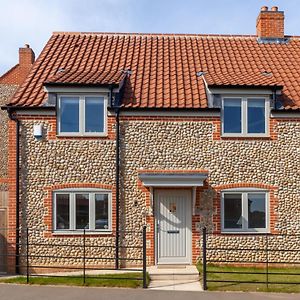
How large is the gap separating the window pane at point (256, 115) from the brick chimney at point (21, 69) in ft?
57.6

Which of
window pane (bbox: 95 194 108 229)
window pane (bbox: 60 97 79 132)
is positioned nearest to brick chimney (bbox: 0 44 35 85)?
window pane (bbox: 60 97 79 132)

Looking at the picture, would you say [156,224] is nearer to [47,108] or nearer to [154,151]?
[154,151]

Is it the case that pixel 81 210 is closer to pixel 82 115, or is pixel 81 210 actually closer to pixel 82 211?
pixel 82 211

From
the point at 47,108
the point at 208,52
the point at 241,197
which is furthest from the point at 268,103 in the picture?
the point at 47,108

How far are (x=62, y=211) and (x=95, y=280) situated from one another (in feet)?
9.67

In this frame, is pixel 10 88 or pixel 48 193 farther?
pixel 10 88

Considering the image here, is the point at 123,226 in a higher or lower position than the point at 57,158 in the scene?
lower

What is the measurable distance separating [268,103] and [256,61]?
3359mm

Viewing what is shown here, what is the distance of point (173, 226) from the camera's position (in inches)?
590

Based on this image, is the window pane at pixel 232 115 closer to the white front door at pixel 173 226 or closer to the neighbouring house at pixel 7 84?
the white front door at pixel 173 226

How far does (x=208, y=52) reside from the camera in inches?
739

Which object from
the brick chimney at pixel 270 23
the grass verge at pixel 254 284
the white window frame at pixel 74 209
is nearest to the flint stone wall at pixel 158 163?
the white window frame at pixel 74 209

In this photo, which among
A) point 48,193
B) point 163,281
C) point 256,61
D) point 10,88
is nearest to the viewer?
point 163,281

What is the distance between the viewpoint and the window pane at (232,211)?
14992 mm
